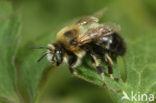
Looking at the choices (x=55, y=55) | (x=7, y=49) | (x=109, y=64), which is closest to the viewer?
(x=55, y=55)

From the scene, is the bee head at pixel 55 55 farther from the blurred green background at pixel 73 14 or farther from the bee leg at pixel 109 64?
the blurred green background at pixel 73 14

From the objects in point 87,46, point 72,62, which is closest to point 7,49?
point 72,62

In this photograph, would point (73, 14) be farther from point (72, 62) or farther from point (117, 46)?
point (72, 62)

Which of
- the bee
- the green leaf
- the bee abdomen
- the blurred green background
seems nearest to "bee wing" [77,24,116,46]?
the bee

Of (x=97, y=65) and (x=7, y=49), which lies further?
(x=7, y=49)

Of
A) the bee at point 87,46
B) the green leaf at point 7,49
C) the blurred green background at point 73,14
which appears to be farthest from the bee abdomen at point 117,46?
the blurred green background at point 73,14

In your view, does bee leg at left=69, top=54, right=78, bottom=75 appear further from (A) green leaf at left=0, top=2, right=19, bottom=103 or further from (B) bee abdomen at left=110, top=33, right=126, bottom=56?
(A) green leaf at left=0, top=2, right=19, bottom=103

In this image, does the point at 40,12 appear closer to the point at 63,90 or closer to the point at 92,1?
the point at 92,1

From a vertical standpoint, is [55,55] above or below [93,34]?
below
